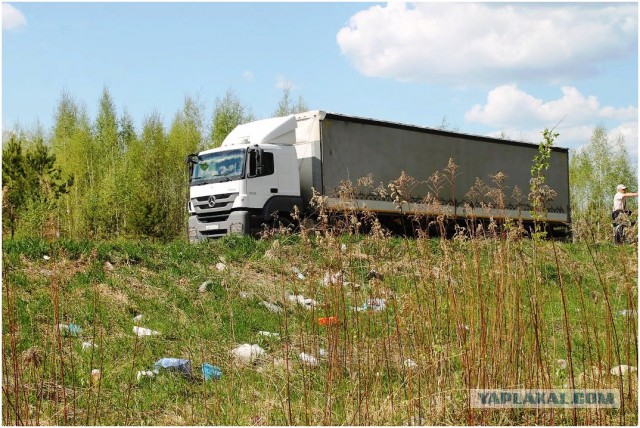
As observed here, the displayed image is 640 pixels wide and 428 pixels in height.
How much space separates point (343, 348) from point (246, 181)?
10977 millimetres

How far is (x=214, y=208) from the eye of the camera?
15.9 meters

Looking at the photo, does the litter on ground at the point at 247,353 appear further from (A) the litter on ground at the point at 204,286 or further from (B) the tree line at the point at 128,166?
(B) the tree line at the point at 128,166

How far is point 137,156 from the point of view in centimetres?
3234

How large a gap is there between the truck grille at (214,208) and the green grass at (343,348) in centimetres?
724

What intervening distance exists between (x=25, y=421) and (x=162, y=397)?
3.93 ft

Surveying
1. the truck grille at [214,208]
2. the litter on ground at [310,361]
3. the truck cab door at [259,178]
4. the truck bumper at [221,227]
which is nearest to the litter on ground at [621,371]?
the litter on ground at [310,361]

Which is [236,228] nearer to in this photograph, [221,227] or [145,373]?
[221,227]

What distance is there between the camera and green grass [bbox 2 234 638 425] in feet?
13.5

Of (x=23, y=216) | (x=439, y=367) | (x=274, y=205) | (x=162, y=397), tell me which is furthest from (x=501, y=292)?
(x=23, y=216)

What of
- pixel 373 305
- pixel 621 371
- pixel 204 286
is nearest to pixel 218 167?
pixel 204 286

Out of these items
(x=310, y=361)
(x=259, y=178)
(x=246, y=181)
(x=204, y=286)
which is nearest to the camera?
(x=310, y=361)

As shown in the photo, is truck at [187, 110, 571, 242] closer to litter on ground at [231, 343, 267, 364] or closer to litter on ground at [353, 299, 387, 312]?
litter on ground at [231, 343, 267, 364]

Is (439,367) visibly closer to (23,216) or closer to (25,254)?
(25,254)

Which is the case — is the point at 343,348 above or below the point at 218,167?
below
